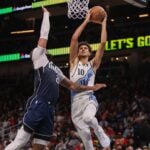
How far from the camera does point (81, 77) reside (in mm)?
9789

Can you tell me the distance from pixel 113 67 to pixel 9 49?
5373mm

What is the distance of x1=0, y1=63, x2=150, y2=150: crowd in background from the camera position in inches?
645

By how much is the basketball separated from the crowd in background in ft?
17.2

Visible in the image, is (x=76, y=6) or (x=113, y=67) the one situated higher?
(x=76, y=6)

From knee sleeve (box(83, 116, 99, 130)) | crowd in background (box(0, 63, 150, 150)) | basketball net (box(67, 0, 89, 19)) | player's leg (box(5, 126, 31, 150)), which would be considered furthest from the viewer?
crowd in background (box(0, 63, 150, 150))

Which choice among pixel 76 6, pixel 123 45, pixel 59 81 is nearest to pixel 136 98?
pixel 123 45

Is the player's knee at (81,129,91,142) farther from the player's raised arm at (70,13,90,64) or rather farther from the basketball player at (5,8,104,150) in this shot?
the player's raised arm at (70,13,90,64)

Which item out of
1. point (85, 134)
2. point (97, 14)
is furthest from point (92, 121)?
point (97, 14)

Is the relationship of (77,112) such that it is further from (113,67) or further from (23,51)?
(113,67)

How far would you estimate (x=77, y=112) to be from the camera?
983 centimetres

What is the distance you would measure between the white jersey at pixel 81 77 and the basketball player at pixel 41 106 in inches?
48.2

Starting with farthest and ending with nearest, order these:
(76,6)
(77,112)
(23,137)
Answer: (76,6) → (77,112) → (23,137)

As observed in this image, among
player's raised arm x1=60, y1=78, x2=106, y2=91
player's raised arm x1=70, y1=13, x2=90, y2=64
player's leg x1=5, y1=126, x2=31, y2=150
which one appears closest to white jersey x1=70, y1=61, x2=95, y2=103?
player's raised arm x1=70, y1=13, x2=90, y2=64

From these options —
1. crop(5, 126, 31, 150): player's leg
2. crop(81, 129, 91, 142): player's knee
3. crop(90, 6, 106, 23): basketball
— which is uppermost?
crop(90, 6, 106, 23): basketball
